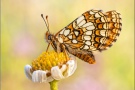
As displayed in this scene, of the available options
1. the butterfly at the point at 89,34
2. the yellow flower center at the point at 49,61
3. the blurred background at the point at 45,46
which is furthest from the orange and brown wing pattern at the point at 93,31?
the blurred background at the point at 45,46

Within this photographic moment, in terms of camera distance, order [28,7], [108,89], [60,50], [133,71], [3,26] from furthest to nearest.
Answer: [28,7], [3,26], [133,71], [108,89], [60,50]

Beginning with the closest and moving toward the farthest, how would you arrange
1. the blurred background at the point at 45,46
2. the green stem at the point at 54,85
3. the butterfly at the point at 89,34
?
the green stem at the point at 54,85, the butterfly at the point at 89,34, the blurred background at the point at 45,46

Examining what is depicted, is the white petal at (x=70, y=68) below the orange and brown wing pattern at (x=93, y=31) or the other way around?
below

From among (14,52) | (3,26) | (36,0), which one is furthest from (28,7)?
(14,52)

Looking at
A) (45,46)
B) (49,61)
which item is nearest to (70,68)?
(49,61)

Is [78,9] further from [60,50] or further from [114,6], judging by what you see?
[60,50]

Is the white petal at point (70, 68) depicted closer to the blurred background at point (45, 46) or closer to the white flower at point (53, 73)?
the white flower at point (53, 73)

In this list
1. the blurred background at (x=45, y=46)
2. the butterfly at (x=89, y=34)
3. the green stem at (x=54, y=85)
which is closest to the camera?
the green stem at (x=54, y=85)

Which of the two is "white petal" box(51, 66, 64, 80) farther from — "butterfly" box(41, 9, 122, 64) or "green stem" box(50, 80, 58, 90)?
"butterfly" box(41, 9, 122, 64)
